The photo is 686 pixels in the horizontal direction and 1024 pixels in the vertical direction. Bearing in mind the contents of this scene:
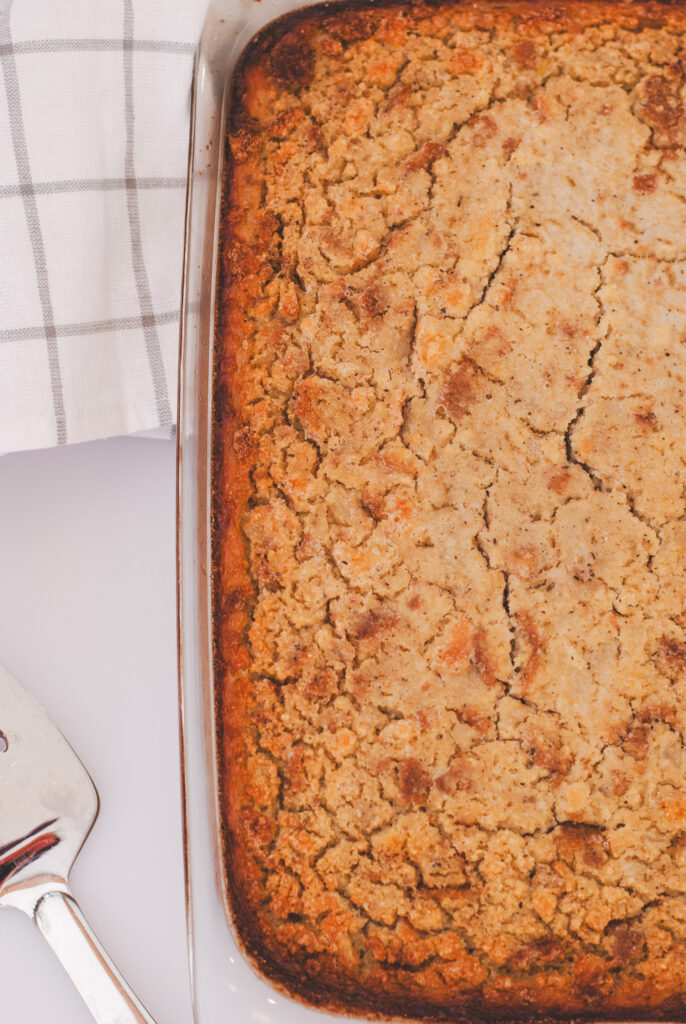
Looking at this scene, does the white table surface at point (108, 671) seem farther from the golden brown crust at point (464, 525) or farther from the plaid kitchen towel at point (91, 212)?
the golden brown crust at point (464, 525)

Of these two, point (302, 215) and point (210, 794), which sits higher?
point (302, 215)

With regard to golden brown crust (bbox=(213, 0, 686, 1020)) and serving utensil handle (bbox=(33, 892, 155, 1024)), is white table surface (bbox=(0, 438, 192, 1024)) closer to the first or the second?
serving utensil handle (bbox=(33, 892, 155, 1024))

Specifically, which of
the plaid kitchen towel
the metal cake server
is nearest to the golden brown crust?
the plaid kitchen towel

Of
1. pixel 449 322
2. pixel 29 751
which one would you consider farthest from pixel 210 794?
pixel 449 322

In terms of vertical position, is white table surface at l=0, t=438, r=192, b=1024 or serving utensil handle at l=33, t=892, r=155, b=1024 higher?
white table surface at l=0, t=438, r=192, b=1024

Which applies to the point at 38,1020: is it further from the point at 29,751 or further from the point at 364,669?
the point at 364,669

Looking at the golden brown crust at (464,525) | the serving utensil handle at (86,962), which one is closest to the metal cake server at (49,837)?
the serving utensil handle at (86,962)

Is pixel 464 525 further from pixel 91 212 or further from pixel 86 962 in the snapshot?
pixel 86 962

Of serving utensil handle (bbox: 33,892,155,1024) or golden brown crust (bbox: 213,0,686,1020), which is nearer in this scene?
golden brown crust (bbox: 213,0,686,1020)

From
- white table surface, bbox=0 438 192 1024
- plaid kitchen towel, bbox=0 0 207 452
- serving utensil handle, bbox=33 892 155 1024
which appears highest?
plaid kitchen towel, bbox=0 0 207 452
